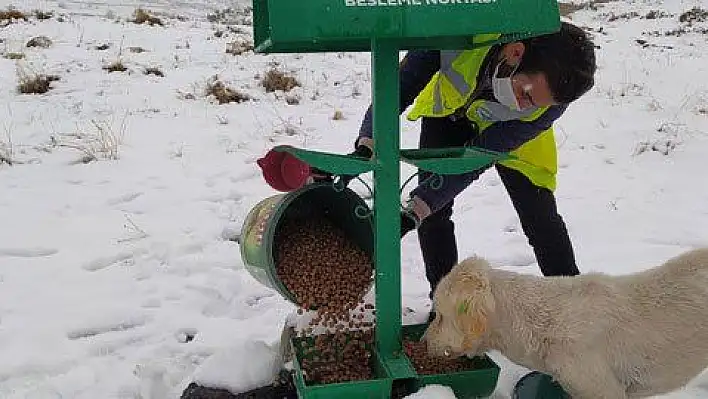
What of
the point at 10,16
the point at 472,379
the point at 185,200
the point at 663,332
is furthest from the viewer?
the point at 10,16

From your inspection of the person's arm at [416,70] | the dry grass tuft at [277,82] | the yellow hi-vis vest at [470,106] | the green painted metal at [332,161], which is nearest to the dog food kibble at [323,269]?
the green painted metal at [332,161]

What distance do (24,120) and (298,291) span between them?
17.1 feet

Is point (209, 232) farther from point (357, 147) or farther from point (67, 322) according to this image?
point (357, 147)

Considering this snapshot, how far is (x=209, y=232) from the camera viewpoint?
4.53 metres

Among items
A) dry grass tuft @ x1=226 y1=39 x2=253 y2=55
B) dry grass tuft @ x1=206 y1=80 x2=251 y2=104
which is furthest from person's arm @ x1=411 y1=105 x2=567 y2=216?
dry grass tuft @ x1=226 y1=39 x2=253 y2=55

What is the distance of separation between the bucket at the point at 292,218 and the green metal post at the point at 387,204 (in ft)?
0.65

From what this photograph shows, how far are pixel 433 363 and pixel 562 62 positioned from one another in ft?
4.04

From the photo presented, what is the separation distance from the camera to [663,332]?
243 cm

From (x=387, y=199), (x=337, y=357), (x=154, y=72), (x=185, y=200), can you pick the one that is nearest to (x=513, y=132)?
(x=387, y=199)

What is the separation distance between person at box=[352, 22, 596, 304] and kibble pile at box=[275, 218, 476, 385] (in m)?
0.30

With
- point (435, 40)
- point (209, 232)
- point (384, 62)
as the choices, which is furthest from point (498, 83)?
point (209, 232)

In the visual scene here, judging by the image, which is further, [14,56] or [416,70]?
[14,56]

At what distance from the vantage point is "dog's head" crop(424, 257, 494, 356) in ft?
8.07

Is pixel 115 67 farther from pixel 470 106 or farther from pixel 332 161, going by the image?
pixel 332 161
